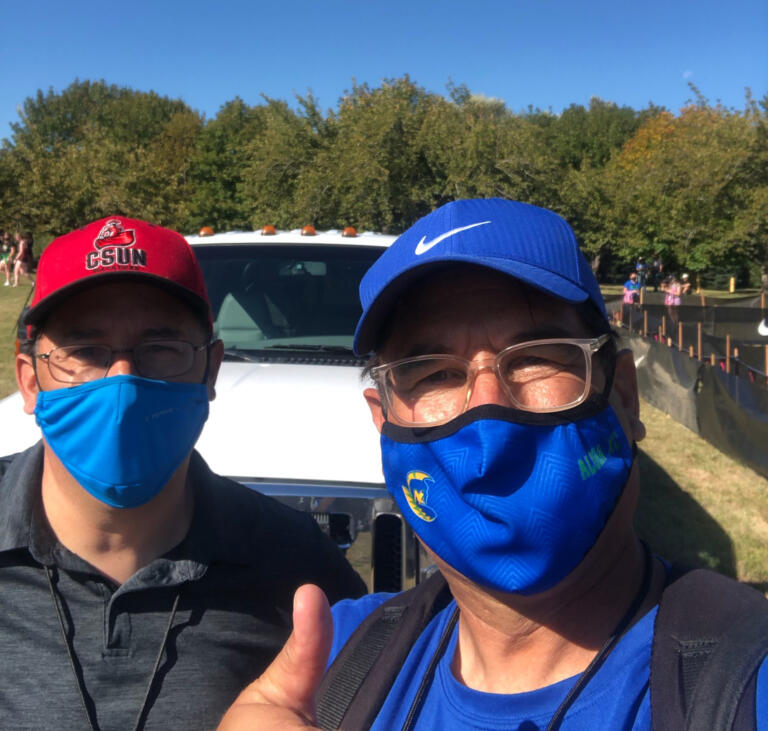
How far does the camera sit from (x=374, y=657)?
1.56m

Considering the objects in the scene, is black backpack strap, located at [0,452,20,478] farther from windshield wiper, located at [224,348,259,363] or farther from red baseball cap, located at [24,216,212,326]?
windshield wiper, located at [224,348,259,363]

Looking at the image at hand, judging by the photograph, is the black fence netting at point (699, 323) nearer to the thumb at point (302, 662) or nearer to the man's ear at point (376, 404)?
the man's ear at point (376, 404)

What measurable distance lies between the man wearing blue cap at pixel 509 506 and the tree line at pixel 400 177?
50.1ft

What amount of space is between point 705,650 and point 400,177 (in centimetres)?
1922

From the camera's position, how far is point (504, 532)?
1393 millimetres

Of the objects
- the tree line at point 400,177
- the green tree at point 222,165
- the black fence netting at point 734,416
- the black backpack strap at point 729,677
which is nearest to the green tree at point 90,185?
the tree line at point 400,177

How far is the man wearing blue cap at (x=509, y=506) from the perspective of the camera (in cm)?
134

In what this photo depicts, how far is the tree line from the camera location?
1914 centimetres

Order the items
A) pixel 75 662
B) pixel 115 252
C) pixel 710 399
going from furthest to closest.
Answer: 1. pixel 710 399
2. pixel 115 252
3. pixel 75 662

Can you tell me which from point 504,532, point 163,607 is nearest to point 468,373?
point 504,532

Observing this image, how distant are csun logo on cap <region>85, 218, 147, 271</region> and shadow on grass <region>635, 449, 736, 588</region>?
15.5ft

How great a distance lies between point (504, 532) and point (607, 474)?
0.78 ft

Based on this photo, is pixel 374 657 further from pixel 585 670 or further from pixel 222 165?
pixel 222 165

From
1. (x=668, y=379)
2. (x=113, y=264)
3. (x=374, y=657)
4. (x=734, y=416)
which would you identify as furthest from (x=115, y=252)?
(x=668, y=379)
